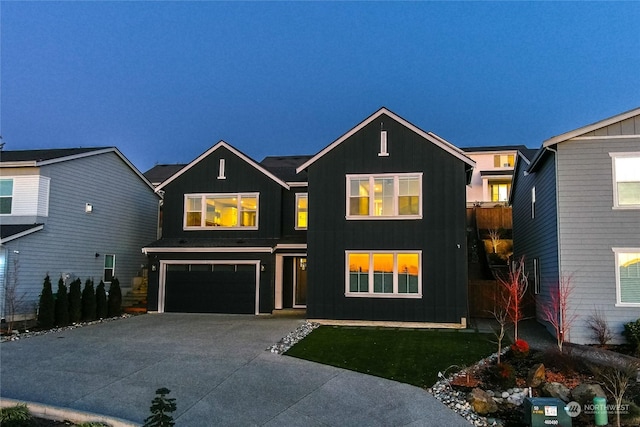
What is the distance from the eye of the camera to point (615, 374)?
8.41 m

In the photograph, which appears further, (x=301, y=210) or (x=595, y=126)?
(x=301, y=210)

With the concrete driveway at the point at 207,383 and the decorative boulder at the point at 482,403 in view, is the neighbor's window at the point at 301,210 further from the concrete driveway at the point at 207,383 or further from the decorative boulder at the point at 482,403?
the decorative boulder at the point at 482,403

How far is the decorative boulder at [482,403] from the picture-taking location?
7.71 m

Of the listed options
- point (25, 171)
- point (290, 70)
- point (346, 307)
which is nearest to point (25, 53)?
point (25, 171)

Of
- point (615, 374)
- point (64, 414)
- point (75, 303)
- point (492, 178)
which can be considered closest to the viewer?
point (64, 414)

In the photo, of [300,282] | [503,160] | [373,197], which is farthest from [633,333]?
[503,160]

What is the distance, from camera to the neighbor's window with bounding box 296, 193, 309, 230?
18625 mm

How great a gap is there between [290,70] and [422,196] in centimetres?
7398

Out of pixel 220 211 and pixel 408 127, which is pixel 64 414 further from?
pixel 220 211

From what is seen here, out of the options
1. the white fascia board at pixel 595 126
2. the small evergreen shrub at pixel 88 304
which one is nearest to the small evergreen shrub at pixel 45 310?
the small evergreen shrub at pixel 88 304

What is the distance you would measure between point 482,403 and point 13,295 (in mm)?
14029

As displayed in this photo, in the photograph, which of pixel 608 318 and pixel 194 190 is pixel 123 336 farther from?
pixel 608 318

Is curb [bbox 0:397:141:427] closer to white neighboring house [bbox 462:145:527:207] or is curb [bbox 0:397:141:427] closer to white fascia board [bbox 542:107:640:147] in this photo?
white fascia board [bbox 542:107:640:147]

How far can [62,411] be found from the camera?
713cm
